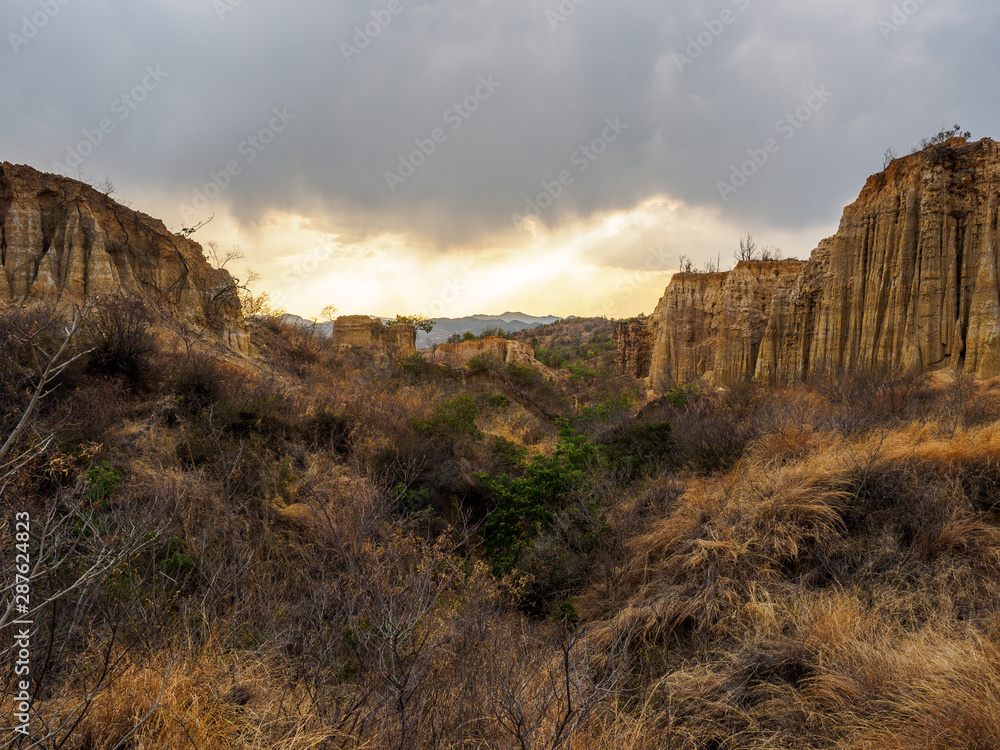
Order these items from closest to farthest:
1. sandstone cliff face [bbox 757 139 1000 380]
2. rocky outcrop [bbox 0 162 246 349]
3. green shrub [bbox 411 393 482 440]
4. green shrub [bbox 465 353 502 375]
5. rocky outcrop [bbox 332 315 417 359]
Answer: green shrub [bbox 411 393 482 440]
rocky outcrop [bbox 0 162 246 349]
sandstone cliff face [bbox 757 139 1000 380]
green shrub [bbox 465 353 502 375]
rocky outcrop [bbox 332 315 417 359]

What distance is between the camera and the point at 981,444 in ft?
18.7

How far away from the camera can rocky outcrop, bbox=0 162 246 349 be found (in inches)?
422

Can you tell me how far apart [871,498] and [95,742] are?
715 centimetres

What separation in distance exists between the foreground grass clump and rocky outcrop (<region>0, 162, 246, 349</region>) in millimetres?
3181

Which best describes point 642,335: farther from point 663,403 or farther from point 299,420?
point 299,420

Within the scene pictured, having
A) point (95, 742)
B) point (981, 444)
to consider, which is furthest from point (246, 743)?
point (981, 444)

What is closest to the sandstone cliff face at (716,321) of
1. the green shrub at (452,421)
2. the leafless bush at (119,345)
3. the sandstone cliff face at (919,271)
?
the sandstone cliff face at (919,271)

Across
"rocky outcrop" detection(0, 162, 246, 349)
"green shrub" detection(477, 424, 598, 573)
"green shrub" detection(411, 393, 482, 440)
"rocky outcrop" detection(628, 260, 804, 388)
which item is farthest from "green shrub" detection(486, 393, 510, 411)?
"rocky outcrop" detection(628, 260, 804, 388)

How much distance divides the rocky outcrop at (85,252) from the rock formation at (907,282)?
20.8 meters

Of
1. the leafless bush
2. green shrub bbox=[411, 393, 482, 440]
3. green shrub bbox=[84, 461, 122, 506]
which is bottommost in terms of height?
green shrub bbox=[84, 461, 122, 506]

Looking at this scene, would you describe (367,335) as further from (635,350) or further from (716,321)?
(635,350)

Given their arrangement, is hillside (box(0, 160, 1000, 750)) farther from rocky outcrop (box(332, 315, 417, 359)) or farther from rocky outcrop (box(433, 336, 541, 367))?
rocky outcrop (box(433, 336, 541, 367))

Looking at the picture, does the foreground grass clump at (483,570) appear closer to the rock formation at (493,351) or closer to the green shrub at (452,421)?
the green shrub at (452,421)

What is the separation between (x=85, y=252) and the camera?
11523mm
